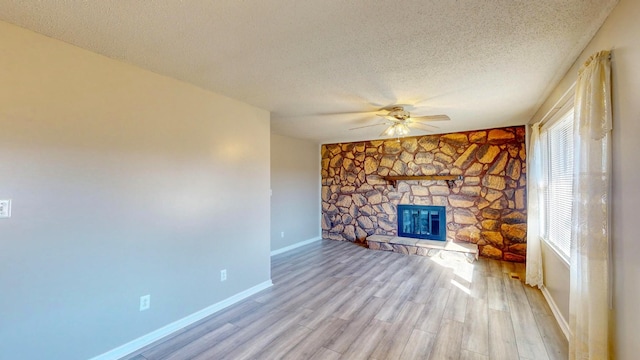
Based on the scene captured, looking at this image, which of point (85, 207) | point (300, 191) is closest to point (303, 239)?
point (300, 191)

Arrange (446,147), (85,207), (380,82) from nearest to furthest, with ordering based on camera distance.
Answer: (85,207), (380,82), (446,147)

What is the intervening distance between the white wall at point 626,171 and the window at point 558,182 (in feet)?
3.24

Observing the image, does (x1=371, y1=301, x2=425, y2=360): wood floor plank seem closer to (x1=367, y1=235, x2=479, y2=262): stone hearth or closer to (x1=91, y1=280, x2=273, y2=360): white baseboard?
(x1=91, y1=280, x2=273, y2=360): white baseboard

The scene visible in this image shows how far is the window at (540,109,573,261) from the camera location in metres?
2.65

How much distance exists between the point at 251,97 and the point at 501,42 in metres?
2.40

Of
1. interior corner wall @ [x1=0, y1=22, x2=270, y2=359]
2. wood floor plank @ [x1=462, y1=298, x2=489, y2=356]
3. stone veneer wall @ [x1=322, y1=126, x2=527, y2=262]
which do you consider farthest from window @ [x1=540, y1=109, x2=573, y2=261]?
interior corner wall @ [x1=0, y1=22, x2=270, y2=359]

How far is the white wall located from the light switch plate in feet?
11.8

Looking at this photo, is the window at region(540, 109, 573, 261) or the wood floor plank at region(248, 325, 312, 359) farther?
the window at region(540, 109, 573, 261)

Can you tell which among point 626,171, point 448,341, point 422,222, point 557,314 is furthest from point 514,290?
point 626,171

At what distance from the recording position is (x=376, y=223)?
6184mm

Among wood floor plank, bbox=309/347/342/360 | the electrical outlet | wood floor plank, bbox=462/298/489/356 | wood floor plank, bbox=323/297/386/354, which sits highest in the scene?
the electrical outlet

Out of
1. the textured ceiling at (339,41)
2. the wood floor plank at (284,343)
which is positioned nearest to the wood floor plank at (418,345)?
the wood floor plank at (284,343)

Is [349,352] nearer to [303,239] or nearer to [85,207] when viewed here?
[85,207]

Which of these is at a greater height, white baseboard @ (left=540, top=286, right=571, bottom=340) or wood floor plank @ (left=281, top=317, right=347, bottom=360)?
white baseboard @ (left=540, top=286, right=571, bottom=340)
